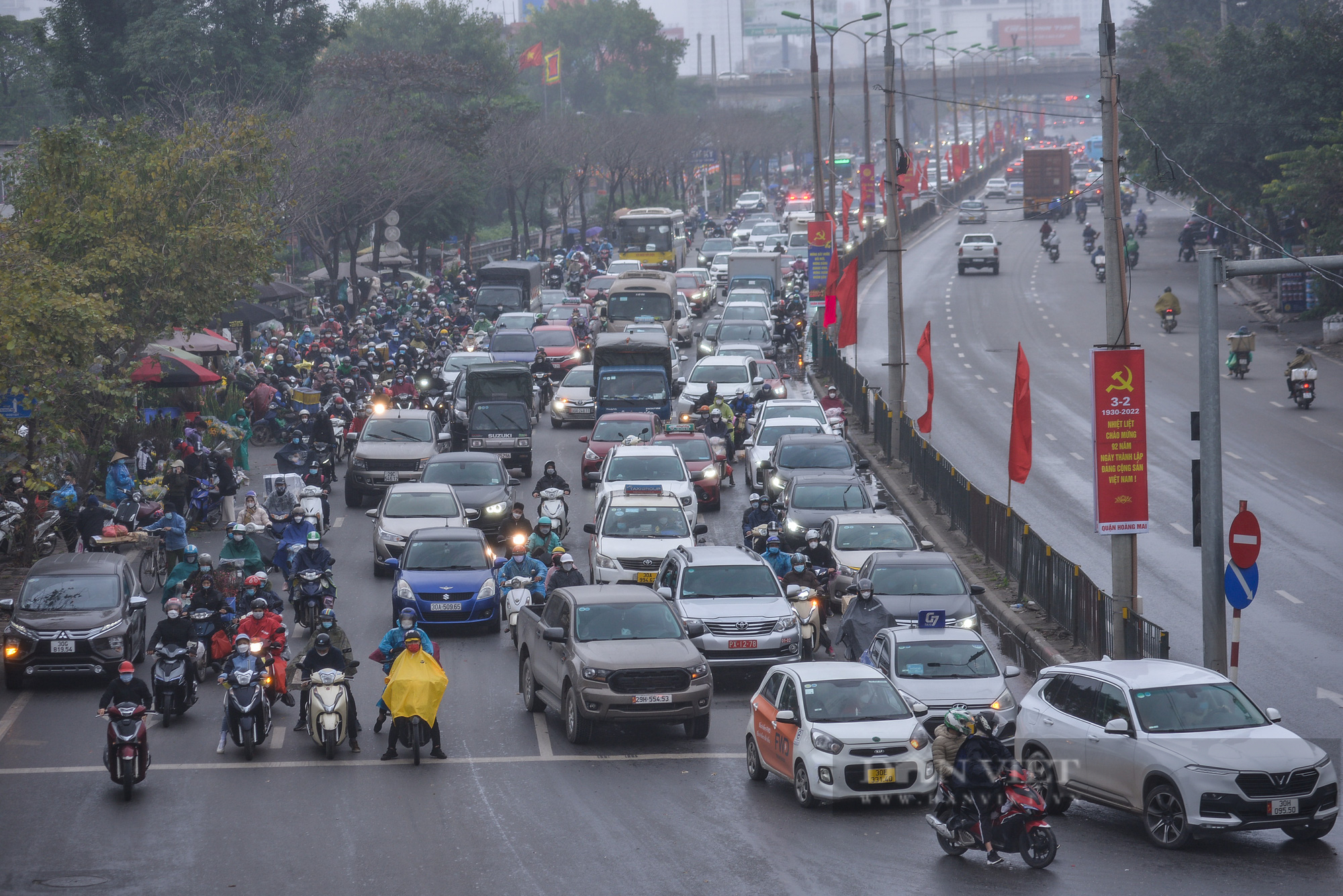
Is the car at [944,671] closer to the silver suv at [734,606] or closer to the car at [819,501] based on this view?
the silver suv at [734,606]

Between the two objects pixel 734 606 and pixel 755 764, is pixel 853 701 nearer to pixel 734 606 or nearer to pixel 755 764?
pixel 755 764

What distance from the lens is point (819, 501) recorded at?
26.9 meters

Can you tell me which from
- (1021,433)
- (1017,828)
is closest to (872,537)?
(1021,433)

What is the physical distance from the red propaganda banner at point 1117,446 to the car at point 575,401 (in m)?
23.5

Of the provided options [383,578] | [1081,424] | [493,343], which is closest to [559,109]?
[493,343]

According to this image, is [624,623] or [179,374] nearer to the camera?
[624,623]

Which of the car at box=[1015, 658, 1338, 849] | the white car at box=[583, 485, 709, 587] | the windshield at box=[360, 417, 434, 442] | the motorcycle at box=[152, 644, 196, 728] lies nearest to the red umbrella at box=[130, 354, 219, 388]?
the windshield at box=[360, 417, 434, 442]

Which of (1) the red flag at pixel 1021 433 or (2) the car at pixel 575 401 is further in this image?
(2) the car at pixel 575 401

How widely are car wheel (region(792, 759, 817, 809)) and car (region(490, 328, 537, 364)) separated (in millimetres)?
31779

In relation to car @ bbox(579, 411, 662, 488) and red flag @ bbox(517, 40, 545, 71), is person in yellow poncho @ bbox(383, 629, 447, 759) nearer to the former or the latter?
car @ bbox(579, 411, 662, 488)

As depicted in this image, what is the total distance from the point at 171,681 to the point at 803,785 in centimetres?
773


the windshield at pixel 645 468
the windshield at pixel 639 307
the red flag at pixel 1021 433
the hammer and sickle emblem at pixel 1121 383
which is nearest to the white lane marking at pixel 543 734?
the hammer and sickle emblem at pixel 1121 383

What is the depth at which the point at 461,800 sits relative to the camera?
50.2 ft

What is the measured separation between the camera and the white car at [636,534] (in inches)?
932
